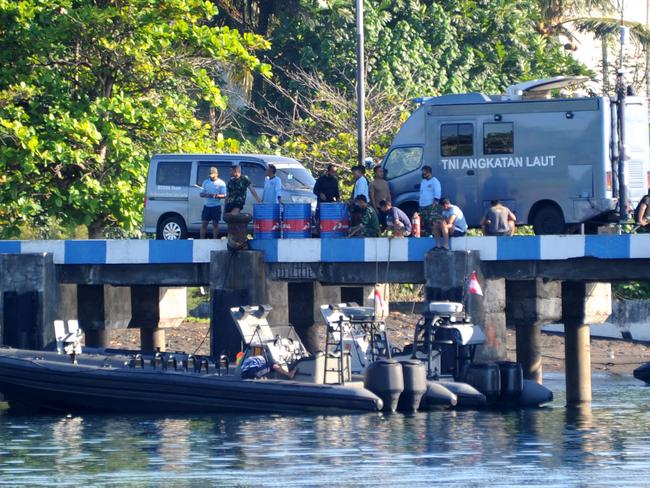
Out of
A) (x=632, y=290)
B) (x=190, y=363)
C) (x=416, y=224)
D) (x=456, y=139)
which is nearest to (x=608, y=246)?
(x=416, y=224)

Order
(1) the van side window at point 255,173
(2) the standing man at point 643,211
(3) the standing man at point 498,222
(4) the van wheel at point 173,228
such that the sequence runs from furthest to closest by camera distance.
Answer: (4) the van wheel at point 173,228 < (1) the van side window at point 255,173 < (3) the standing man at point 498,222 < (2) the standing man at point 643,211

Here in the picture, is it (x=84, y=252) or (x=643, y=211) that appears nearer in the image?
(x=643, y=211)

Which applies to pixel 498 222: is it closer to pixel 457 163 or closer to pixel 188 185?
pixel 457 163

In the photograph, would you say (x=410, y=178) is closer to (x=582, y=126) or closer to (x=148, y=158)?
(x=582, y=126)

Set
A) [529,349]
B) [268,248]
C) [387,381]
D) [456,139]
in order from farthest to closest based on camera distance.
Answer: [529,349]
[456,139]
[268,248]
[387,381]

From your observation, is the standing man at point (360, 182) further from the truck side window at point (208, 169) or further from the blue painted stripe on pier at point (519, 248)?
the blue painted stripe on pier at point (519, 248)

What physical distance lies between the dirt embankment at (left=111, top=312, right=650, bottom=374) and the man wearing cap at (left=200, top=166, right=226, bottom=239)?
10094 millimetres

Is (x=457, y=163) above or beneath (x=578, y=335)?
above

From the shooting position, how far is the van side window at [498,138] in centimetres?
3066

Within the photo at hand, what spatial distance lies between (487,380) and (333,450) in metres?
5.56

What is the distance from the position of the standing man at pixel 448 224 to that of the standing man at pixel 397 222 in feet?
3.10

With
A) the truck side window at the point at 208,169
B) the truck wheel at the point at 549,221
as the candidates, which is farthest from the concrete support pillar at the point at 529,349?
the truck side window at the point at 208,169

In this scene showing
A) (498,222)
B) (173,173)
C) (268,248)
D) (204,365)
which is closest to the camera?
(204,365)

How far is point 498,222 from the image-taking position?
3000 cm
